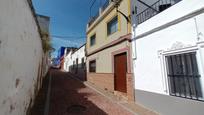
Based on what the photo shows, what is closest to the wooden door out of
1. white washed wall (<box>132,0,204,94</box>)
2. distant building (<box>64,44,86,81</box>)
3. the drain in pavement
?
white washed wall (<box>132,0,204,94</box>)

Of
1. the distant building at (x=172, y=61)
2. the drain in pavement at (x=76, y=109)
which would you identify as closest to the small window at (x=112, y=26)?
the distant building at (x=172, y=61)

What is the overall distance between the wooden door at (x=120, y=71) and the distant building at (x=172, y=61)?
107 centimetres

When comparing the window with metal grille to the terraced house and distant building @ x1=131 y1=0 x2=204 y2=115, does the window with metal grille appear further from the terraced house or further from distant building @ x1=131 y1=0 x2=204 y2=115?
the terraced house

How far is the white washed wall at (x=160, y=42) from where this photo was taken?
13.1 feet

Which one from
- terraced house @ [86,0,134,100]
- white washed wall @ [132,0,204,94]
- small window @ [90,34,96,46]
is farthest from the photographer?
small window @ [90,34,96,46]

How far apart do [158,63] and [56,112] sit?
4.56 meters

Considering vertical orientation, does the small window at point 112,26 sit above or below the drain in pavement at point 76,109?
above

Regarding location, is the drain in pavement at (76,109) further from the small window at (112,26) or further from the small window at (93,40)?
the small window at (93,40)

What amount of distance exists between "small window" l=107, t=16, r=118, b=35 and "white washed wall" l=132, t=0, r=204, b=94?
221 cm

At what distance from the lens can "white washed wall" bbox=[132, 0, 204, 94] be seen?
13.1 ft

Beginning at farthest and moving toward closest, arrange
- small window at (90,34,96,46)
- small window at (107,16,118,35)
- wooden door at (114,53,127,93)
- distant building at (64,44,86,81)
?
distant building at (64,44,86,81), small window at (90,34,96,46), small window at (107,16,118,35), wooden door at (114,53,127,93)

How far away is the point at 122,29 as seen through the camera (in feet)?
24.7

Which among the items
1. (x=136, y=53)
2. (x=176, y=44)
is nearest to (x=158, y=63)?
(x=176, y=44)

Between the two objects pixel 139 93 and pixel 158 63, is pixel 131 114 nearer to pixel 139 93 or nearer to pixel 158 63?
pixel 139 93
